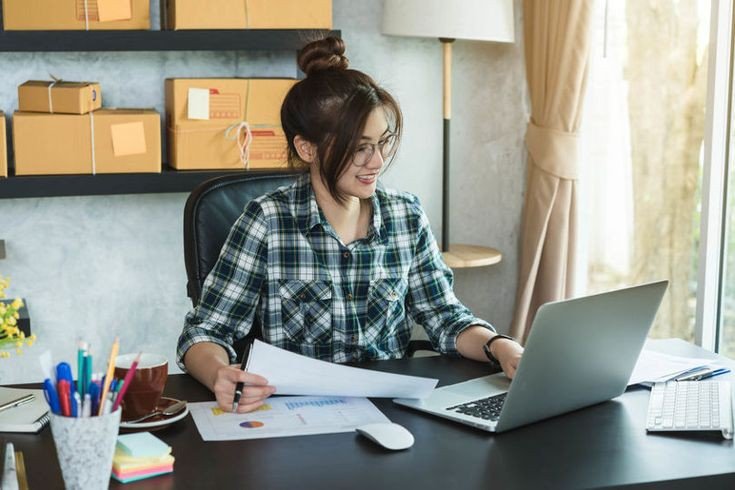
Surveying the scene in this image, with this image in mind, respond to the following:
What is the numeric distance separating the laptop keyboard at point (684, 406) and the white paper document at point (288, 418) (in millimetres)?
407

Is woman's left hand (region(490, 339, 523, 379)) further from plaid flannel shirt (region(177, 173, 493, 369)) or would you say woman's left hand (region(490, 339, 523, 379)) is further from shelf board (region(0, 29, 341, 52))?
shelf board (region(0, 29, 341, 52))

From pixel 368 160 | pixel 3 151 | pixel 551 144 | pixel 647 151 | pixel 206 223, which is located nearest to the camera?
pixel 368 160

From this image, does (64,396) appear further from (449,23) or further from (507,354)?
(449,23)

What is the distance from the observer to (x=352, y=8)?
331 centimetres

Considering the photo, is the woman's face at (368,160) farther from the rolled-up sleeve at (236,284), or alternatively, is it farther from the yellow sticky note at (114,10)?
the yellow sticky note at (114,10)

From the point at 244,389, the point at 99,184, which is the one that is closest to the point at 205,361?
the point at 244,389

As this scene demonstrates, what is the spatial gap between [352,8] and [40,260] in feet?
4.29

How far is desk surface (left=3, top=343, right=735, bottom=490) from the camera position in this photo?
1218 millimetres

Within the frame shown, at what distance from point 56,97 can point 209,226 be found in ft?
3.61

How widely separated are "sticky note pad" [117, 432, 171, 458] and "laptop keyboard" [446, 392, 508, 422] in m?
0.44

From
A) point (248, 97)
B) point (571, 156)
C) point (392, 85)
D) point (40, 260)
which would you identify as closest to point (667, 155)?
point (571, 156)

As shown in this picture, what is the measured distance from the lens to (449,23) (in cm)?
303

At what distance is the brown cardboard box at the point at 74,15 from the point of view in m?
2.79

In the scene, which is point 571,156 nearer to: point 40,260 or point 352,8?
point 352,8
